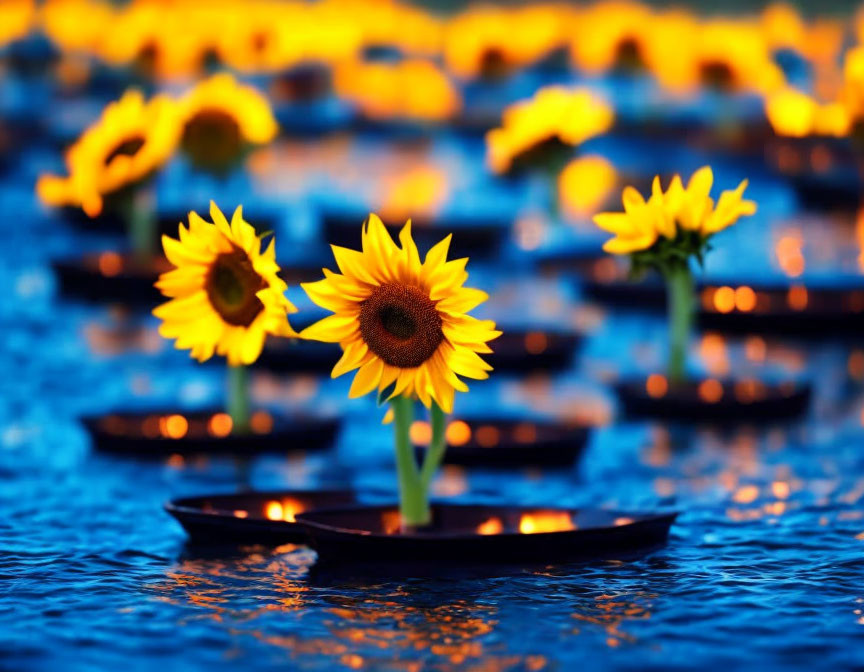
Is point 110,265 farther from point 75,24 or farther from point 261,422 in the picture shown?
point 75,24

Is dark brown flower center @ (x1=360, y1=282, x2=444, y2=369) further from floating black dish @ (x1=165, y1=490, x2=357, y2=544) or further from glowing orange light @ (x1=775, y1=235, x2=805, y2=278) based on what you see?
glowing orange light @ (x1=775, y1=235, x2=805, y2=278)

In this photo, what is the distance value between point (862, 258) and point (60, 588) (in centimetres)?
2252

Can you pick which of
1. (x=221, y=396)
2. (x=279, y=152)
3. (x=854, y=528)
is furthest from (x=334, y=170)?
(x=854, y=528)

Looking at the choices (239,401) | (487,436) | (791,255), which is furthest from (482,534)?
(791,255)

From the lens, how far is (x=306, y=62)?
260 ft

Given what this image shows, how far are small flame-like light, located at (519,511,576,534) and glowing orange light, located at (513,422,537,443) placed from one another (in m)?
3.83

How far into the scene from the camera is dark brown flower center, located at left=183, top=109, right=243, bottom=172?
2623cm

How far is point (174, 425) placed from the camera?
18.3 metres

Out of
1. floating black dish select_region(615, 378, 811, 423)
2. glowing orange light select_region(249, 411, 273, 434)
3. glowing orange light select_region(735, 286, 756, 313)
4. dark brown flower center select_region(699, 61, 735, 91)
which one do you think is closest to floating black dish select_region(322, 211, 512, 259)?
glowing orange light select_region(735, 286, 756, 313)

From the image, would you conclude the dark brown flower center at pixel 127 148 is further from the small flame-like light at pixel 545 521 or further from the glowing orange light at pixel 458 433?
the small flame-like light at pixel 545 521

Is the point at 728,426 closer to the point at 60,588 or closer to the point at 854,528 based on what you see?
the point at 854,528

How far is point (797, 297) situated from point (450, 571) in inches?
575

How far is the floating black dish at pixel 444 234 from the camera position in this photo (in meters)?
33.3

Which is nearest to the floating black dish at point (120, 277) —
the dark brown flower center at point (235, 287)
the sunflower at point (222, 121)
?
the sunflower at point (222, 121)
